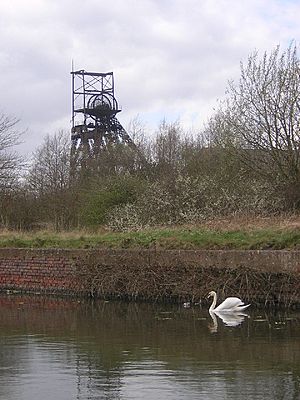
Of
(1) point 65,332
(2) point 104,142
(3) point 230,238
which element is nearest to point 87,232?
(3) point 230,238

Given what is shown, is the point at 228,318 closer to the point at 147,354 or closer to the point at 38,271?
the point at 147,354

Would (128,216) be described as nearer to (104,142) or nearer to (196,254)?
(196,254)

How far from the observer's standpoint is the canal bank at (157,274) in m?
19.1

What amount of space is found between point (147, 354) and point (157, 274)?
8.37 metres

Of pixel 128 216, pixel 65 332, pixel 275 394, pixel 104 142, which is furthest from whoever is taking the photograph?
pixel 104 142

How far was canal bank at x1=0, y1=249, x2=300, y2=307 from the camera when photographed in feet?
62.7

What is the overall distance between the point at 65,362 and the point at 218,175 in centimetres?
2055

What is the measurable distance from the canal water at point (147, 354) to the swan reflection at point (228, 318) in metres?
0.03

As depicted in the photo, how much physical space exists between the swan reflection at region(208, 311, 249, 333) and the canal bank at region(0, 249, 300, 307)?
1.48m

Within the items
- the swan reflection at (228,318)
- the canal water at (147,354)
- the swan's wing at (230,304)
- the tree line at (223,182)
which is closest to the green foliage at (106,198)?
the tree line at (223,182)

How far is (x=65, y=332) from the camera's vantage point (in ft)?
53.0

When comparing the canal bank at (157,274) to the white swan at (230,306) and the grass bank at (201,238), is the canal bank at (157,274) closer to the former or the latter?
the grass bank at (201,238)

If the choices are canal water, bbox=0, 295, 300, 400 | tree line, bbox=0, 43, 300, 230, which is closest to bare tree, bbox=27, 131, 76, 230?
tree line, bbox=0, 43, 300, 230

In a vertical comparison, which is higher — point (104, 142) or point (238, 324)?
point (104, 142)
